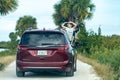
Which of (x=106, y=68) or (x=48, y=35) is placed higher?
(x=48, y=35)

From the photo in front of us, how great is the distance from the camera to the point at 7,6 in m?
22.3

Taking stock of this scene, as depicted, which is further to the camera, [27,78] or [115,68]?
[115,68]

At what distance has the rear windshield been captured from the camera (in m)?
18.5

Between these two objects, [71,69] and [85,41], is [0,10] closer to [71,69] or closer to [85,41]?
[71,69]

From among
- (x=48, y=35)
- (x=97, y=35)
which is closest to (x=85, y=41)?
(x=97, y=35)

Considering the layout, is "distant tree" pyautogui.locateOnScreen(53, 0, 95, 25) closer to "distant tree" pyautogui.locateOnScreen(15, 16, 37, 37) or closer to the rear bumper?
"distant tree" pyautogui.locateOnScreen(15, 16, 37, 37)

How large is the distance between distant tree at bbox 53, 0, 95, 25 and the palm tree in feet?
173

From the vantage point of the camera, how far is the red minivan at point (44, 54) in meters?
18.2

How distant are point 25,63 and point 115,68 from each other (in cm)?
459

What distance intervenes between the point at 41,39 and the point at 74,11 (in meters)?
59.5

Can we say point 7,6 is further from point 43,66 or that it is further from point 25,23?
point 25,23

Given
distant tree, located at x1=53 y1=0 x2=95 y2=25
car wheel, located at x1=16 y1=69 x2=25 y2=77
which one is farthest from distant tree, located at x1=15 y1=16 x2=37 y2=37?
car wheel, located at x1=16 y1=69 x2=25 y2=77

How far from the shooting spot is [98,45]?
5122 centimetres

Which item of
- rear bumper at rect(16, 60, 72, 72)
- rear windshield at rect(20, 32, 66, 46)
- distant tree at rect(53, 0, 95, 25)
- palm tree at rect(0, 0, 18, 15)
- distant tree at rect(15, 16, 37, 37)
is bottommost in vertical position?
distant tree at rect(15, 16, 37, 37)
